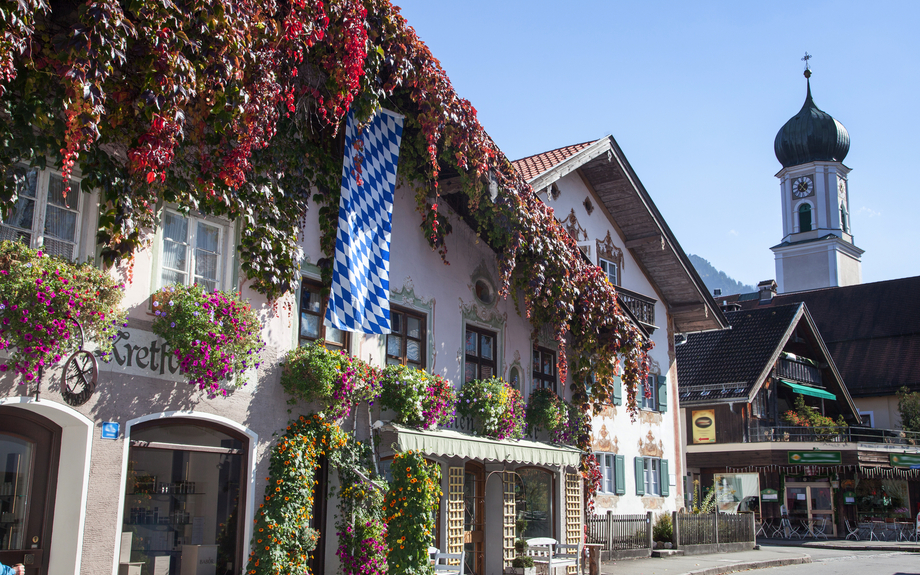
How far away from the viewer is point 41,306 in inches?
306

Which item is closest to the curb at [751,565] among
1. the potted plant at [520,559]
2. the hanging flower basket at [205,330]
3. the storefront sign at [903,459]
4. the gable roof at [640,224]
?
the potted plant at [520,559]

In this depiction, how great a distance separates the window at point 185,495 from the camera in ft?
30.5

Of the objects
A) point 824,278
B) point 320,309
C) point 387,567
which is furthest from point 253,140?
point 824,278

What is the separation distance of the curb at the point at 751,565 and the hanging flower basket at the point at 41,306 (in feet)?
38.6

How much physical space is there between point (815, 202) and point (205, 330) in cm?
6745

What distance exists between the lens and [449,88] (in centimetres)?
1205

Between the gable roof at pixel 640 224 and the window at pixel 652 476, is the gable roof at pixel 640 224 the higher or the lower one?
the higher one

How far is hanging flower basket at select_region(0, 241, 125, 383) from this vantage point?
25.3ft

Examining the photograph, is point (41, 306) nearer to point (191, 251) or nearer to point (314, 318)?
point (191, 251)

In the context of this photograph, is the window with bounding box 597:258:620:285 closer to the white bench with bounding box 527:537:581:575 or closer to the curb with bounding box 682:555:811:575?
the curb with bounding box 682:555:811:575

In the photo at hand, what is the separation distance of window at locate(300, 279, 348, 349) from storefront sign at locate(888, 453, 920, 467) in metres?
25.2

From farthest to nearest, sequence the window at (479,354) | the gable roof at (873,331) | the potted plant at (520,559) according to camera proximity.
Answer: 1. the gable roof at (873,331)
2. the window at (479,354)
3. the potted plant at (520,559)

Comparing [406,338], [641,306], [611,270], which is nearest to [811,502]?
[641,306]

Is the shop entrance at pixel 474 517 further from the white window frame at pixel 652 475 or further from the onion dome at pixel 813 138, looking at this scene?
the onion dome at pixel 813 138
